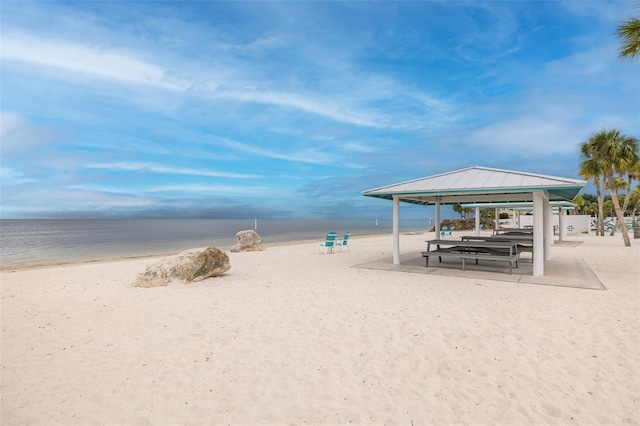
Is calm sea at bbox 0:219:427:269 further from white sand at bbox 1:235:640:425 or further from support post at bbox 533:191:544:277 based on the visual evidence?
support post at bbox 533:191:544:277

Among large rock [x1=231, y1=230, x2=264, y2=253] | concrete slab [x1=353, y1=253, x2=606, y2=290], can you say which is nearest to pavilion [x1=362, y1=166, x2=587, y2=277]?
concrete slab [x1=353, y1=253, x2=606, y2=290]

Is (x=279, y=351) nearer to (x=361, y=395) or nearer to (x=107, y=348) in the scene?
(x=361, y=395)

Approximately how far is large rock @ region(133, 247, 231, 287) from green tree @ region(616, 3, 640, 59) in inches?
446

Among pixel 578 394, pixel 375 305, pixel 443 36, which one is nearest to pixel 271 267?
pixel 375 305

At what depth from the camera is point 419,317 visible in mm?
5629

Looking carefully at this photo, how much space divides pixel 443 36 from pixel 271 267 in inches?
419

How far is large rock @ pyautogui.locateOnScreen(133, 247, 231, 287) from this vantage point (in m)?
8.45

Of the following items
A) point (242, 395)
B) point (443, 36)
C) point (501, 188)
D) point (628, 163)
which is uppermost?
point (443, 36)

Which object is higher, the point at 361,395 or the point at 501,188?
the point at 501,188

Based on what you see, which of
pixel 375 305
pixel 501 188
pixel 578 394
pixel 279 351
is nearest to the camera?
pixel 578 394

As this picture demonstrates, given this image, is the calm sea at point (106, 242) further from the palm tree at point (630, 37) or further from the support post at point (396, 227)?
the palm tree at point (630, 37)

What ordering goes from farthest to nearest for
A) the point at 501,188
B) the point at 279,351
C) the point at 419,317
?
1. the point at 501,188
2. the point at 419,317
3. the point at 279,351

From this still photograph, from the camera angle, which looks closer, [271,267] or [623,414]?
[623,414]

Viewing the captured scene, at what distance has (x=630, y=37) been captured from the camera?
8352 millimetres
